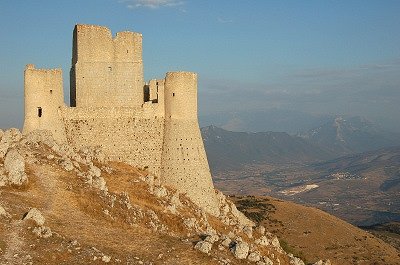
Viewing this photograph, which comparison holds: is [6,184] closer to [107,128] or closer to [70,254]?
[70,254]

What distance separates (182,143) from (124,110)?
524 cm

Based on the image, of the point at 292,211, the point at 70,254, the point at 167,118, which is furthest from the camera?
the point at 292,211

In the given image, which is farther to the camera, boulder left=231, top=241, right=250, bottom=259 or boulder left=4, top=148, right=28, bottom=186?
boulder left=4, top=148, right=28, bottom=186

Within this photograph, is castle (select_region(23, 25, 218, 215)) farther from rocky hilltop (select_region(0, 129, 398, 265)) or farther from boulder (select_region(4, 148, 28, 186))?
boulder (select_region(4, 148, 28, 186))

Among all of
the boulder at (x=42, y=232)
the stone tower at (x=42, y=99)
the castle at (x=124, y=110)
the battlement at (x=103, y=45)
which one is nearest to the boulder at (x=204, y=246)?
the boulder at (x=42, y=232)

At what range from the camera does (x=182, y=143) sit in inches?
1729

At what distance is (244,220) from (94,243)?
28.2 m

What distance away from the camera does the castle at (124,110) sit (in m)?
40.2

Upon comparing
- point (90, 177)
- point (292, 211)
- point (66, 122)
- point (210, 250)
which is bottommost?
point (292, 211)

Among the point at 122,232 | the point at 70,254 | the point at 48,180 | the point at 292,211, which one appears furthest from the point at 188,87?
the point at 292,211

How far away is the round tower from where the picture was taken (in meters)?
43.5

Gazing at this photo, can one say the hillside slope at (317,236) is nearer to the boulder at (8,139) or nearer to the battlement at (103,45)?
the battlement at (103,45)

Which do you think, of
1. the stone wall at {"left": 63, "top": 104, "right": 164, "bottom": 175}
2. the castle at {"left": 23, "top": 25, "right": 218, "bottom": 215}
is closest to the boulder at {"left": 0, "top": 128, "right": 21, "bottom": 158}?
the castle at {"left": 23, "top": 25, "right": 218, "bottom": 215}

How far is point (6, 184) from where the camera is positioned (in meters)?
27.9
